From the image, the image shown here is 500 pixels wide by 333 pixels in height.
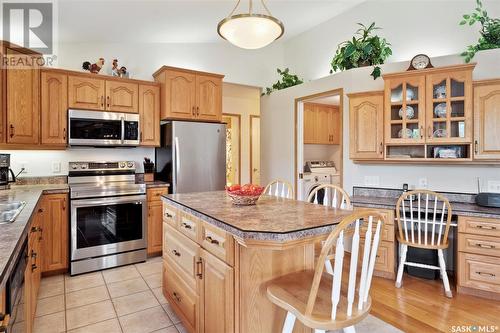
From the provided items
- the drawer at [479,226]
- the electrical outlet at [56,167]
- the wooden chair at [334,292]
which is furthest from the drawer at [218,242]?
the electrical outlet at [56,167]

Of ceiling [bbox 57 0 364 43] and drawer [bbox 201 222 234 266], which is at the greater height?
ceiling [bbox 57 0 364 43]

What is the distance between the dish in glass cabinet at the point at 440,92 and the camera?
2868mm

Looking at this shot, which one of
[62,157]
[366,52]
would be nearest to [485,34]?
[366,52]

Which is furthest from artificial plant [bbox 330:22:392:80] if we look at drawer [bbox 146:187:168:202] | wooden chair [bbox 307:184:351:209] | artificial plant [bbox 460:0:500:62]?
drawer [bbox 146:187:168:202]

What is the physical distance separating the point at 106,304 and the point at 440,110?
3624 mm

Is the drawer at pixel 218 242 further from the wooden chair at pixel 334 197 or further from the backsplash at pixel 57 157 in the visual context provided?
the backsplash at pixel 57 157

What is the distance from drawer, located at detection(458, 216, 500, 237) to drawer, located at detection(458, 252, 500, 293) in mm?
206

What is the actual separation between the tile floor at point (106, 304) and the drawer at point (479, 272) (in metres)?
2.42

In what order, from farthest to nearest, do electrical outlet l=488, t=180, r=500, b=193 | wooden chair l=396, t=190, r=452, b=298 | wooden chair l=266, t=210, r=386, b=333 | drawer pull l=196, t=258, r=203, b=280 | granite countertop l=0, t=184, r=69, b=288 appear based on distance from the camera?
1. electrical outlet l=488, t=180, r=500, b=193
2. wooden chair l=396, t=190, r=452, b=298
3. drawer pull l=196, t=258, r=203, b=280
4. wooden chair l=266, t=210, r=386, b=333
5. granite countertop l=0, t=184, r=69, b=288

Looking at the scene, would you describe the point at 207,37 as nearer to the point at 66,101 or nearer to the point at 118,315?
the point at 66,101

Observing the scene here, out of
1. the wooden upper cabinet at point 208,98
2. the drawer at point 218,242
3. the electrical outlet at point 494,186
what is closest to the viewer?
the drawer at point 218,242

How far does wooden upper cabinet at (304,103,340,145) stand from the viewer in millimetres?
5719

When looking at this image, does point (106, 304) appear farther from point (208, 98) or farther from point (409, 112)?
point (409, 112)

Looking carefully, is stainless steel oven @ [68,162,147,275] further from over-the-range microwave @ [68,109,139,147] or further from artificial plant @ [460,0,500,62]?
artificial plant @ [460,0,500,62]
